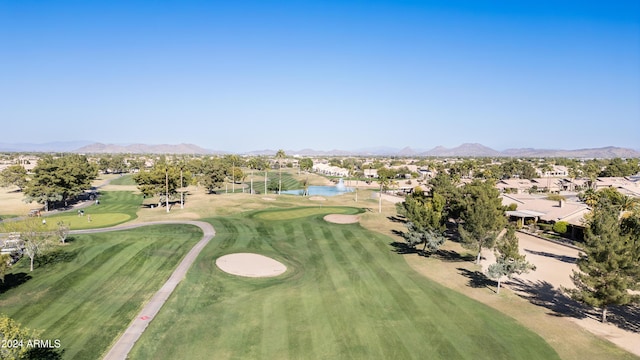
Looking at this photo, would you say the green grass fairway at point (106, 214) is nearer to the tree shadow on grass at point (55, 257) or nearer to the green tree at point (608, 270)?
the tree shadow on grass at point (55, 257)

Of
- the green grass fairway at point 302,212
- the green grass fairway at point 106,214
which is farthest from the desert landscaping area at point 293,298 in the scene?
the green grass fairway at point 302,212

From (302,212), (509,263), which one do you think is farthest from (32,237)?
(509,263)

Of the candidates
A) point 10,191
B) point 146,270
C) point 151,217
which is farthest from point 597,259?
point 10,191

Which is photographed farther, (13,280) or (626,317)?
(13,280)

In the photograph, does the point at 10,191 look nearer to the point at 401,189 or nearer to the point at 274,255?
the point at 274,255

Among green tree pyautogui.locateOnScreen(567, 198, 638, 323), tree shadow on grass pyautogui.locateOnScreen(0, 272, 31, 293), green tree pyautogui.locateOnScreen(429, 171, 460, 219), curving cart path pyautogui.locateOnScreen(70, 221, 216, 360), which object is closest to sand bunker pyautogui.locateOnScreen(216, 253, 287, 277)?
curving cart path pyautogui.locateOnScreen(70, 221, 216, 360)

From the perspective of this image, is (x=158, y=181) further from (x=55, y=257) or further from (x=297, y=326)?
(x=297, y=326)
